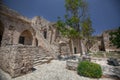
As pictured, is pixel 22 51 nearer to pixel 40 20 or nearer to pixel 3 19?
pixel 3 19

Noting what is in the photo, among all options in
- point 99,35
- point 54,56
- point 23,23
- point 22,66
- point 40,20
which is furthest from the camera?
point 99,35


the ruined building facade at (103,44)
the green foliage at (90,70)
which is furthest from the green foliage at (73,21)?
the ruined building facade at (103,44)

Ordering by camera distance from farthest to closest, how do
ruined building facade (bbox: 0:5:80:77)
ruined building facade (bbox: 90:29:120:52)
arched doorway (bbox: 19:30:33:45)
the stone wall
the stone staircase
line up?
1. ruined building facade (bbox: 90:29:120:52)
2. arched doorway (bbox: 19:30:33:45)
3. the stone staircase
4. ruined building facade (bbox: 0:5:80:77)
5. the stone wall

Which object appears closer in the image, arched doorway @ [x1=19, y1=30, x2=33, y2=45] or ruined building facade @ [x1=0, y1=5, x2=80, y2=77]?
ruined building facade @ [x1=0, y1=5, x2=80, y2=77]

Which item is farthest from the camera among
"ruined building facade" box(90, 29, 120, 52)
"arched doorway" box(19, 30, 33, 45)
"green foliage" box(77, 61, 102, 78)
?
"ruined building facade" box(90, 29, 120, 52)

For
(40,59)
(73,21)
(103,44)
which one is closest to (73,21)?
(73,21)

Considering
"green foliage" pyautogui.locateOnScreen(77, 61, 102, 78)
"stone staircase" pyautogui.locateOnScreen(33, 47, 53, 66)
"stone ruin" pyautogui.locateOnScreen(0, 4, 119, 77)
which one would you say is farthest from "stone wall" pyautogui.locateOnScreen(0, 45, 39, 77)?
"green foliage" pyautogui.locateOnScreen(77, 61, 102, 78)

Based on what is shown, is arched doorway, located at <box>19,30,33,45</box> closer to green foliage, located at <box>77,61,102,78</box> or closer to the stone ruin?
the stone ruin

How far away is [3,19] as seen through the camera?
1218 cm

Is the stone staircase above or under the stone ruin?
under

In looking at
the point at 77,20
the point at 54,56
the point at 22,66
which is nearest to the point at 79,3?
the point at 77,20

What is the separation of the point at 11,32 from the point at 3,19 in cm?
215

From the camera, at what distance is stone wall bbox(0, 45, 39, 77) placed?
17.7 ft

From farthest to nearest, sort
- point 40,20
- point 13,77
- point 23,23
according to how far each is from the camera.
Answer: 1. point 40,20
2. point 23,23
3. point 13,77
